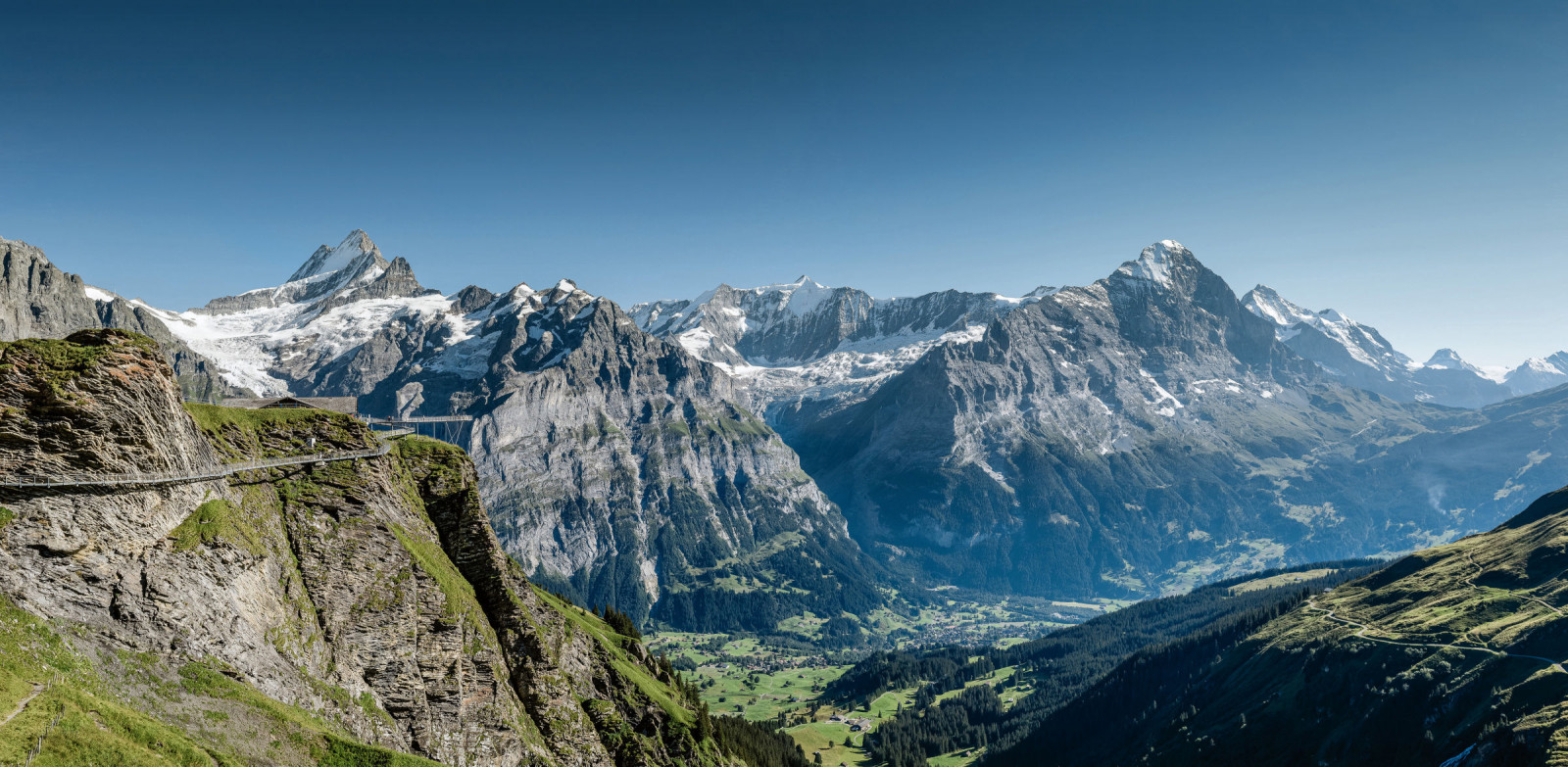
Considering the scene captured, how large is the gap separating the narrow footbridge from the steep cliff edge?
52 cm

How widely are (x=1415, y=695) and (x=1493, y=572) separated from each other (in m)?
63.7

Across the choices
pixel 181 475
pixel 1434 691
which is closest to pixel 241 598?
pixel 181 475

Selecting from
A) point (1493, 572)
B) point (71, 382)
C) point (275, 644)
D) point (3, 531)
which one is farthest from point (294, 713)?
point (1493, 572)

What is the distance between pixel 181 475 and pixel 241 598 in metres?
8.85

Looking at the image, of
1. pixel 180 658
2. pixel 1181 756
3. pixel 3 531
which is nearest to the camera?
pixel 3 531

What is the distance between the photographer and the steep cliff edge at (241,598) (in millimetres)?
40906

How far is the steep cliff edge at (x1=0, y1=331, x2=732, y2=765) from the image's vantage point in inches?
1610

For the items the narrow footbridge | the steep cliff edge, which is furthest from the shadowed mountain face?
the narrow footbridge

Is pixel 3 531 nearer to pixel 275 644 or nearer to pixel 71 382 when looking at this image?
pixel 71 382

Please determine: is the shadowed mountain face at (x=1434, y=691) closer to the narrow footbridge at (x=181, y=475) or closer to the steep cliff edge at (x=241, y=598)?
the steep cliff edge at (x=241, y=598)

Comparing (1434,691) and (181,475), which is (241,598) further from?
(1434,691)

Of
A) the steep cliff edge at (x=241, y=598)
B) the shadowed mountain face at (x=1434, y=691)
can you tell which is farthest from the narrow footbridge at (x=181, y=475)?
the shadowed mountain face at (x=1434, y=691)

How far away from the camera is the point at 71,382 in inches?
1785

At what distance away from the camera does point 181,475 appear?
165 ft
